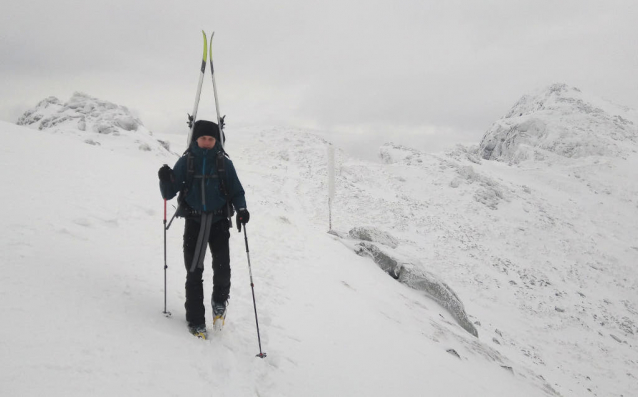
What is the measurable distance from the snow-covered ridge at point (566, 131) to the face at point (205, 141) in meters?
Answer: 62.2

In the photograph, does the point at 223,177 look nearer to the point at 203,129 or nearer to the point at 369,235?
the point at 203,129

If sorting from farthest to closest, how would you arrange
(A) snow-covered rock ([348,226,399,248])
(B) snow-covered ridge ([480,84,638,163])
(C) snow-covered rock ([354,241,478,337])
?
1. (B) snow-covered ridge ([480,84,638,163])
2. (A) snow-covered rock ([348,226,399,248])
3. (C) snow-covered rock ([354,241,478,337])

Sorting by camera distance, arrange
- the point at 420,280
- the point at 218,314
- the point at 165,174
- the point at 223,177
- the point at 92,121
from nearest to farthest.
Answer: the point at 165,174 → the point at 223,177 → the point at 218,314 → the point at 420,280 → the point at 92,121

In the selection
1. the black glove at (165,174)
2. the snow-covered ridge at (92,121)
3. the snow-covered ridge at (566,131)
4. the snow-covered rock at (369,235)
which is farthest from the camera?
the snow-covered ridge at (566,131)

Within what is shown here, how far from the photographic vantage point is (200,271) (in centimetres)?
436

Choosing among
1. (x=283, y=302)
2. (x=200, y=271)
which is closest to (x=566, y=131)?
(x=283, y=302)

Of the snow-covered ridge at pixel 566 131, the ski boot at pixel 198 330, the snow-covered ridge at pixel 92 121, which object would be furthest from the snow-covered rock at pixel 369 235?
the snow-covered ridge at pixel 566 131

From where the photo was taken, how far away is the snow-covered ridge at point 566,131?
176 feet

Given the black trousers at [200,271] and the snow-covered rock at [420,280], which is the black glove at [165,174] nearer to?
the black trousers at [200,271]

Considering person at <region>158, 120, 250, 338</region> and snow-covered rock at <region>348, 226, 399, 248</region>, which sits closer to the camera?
person at <region>158, 120, 250, 338</region>

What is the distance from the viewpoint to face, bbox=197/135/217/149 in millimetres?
4396

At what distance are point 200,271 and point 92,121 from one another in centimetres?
2769

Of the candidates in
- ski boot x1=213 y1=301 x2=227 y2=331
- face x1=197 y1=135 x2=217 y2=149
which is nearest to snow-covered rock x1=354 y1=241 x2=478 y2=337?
ski boot x1=213 y1=301 x2=227 y2=331

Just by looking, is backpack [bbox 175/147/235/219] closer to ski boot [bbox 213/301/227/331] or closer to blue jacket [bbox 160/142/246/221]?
blue jacket [bbox 160/142/246/221]
